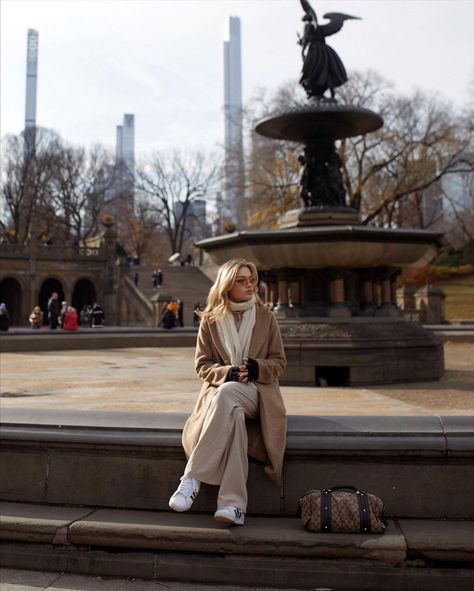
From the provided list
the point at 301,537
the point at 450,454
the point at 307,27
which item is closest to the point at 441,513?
the point at 450,454

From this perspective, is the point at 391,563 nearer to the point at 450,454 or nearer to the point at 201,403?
the point at 450,454

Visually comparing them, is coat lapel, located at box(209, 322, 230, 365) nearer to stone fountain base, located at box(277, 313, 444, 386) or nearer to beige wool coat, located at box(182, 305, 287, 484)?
→ beige wool coat, located at box(182, 305, 287, 484)

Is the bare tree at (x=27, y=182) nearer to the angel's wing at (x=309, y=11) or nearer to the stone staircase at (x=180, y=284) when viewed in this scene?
the stone staircase at (x=180, y=284)

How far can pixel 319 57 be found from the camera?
420 inches

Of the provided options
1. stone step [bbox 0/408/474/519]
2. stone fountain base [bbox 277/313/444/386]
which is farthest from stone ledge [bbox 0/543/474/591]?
stone fountain base [bbox 277/313/444/386]

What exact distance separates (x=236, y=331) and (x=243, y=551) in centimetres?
132

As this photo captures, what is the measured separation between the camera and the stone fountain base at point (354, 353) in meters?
8.48

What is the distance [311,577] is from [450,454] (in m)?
1.12

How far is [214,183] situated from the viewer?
64938 mm

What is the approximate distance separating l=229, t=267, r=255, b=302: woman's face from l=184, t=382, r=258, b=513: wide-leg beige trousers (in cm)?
63

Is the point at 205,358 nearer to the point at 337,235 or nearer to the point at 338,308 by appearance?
the point at 337,235

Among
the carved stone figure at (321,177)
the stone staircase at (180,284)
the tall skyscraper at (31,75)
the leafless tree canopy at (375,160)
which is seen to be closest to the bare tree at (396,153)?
the leafless tree canopy at (375,160)

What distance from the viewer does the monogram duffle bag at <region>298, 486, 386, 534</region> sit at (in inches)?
142

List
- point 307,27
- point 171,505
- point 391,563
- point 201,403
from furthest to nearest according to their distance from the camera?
point 307,27 → point 201,403 → point 171,505 → point 391,563
